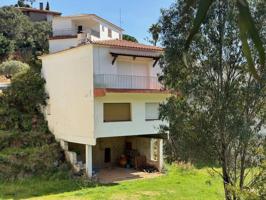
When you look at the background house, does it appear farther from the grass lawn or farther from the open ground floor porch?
the grass lawn

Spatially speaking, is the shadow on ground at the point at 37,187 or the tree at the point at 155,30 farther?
the shadow on ground at the point at 37,187

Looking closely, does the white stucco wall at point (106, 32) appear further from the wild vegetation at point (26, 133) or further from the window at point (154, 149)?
the window at point (154, 149)

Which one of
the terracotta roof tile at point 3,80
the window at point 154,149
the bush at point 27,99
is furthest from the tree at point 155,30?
the terracotta roof tile at point 3,80

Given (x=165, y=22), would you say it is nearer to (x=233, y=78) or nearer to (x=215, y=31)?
(x=215, y=31)

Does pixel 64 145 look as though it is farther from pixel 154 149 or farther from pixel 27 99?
pixel 154 149

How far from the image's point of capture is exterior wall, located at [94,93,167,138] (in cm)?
1936

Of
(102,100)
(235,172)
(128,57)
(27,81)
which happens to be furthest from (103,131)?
(235,172)

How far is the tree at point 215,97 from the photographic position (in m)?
10.3

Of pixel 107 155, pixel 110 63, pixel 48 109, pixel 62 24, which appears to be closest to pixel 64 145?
pixel 48 109

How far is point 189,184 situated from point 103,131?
16.8 feet

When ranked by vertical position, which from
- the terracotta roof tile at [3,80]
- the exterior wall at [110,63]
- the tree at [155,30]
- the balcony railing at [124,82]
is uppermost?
the terracotta roof tile at [3,80]

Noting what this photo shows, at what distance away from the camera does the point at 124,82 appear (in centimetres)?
2064

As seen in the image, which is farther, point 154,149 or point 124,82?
point 154,149

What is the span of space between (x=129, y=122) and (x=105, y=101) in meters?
1.82
